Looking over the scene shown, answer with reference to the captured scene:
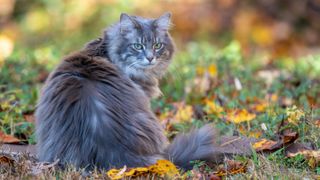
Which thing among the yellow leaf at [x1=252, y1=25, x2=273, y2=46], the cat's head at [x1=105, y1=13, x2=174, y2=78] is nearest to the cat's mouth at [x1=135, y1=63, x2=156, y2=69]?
the cat's head at [x1=105, y1=13, x2=174, y2=78]

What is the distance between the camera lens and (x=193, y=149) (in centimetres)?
461

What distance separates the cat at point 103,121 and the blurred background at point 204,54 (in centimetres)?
88

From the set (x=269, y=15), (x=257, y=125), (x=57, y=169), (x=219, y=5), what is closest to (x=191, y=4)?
(x=219, y=5)

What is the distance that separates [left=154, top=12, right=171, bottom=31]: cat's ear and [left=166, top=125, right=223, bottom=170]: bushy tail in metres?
1.03

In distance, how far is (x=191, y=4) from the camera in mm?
13812

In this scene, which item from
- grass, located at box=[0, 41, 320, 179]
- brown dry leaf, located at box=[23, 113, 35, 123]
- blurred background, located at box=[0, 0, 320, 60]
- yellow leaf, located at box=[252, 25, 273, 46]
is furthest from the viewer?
yellow leaf, located at box=[252, 25, 273, 46]

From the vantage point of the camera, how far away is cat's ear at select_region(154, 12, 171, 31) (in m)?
5.29

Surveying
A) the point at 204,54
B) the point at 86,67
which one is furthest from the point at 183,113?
the point at 204,54

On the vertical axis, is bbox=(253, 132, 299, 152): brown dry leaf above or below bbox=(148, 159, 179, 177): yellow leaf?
below

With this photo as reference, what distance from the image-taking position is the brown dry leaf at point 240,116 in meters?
5.42

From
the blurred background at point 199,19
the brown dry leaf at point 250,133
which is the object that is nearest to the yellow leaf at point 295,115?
the brown dry leaf at point 250,133

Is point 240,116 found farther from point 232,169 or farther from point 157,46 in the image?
point 232,169

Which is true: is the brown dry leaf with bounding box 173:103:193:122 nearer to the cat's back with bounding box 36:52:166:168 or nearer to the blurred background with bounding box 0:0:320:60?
the cat's back with bounding box 36:52:166:168

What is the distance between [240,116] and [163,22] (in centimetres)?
102
